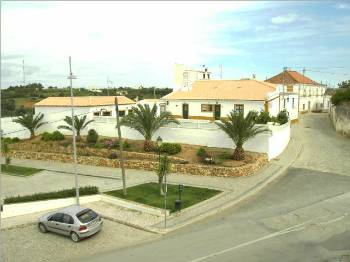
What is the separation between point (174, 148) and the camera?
30.2 meters

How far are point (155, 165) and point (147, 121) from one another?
4.24 meters

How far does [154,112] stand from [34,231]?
14989 mm

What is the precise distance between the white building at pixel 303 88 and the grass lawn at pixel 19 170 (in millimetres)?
36002

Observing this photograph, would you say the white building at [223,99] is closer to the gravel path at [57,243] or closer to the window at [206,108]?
the window at [206,108]

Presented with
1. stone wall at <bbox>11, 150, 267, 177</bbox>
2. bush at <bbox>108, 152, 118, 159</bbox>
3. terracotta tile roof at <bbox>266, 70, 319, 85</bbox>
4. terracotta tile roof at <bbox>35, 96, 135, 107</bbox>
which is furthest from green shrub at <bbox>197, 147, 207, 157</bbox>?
terracotta tile roof at <bbox>266, 70, 319, 85</bbox>

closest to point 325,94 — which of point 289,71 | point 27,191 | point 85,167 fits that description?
point 289,71

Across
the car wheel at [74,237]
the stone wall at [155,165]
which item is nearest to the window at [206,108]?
the stone wall at [155,165]

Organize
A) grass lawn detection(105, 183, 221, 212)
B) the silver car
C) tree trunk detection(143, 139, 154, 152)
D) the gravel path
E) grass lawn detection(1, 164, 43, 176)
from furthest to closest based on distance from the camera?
tree trunk detection(143, 139, 154, 152) → grass lawn detection(1, 164, 43, 176) → grass lawn detection(105, 183, 221, 212) → the silver car → the gravel path

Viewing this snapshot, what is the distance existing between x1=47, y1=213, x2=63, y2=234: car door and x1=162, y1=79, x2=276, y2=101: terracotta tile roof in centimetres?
2453

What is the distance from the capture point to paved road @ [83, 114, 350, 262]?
48.3ft

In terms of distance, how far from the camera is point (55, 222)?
18.4 meters

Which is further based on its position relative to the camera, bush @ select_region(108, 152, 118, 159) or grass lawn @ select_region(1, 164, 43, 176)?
bush @ select_region(108, 152, 118, 159)

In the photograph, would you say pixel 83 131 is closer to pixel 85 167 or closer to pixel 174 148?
pixel 85 167

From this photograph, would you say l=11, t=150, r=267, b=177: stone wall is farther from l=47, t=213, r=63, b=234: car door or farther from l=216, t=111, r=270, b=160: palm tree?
l=47, t=213, r=63, b=234: car door
